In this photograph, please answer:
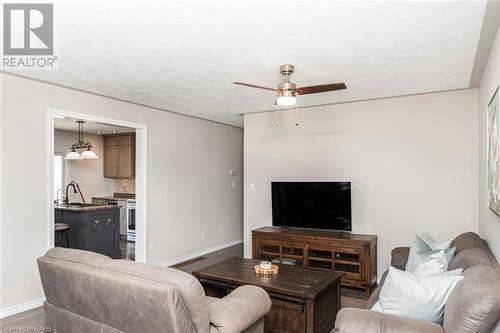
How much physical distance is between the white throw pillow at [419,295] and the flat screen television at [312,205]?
2635 millimetres

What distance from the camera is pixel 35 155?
377cm

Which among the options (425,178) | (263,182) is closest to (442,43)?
(425,178)

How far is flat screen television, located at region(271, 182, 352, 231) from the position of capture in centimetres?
A: 472

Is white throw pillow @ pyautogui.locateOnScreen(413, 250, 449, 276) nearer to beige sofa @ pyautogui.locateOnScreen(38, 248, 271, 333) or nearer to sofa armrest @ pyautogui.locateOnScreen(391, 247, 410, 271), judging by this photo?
sofa armrest @ pyautogui.locateOnScreen(391, 247, 410, 271)

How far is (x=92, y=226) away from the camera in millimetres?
5355

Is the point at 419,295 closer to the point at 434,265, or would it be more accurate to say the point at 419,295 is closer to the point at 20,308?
the point at 434,265

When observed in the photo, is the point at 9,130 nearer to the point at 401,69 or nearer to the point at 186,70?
the point at 186,70

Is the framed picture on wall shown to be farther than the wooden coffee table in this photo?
No

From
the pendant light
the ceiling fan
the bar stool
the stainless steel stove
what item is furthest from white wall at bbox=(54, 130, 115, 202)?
the ceiling fan

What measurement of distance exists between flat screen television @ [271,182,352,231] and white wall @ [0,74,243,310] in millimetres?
1695

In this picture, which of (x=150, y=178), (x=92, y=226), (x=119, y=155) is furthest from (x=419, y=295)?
(x=119, y=155)

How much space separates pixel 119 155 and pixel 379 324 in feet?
24.7

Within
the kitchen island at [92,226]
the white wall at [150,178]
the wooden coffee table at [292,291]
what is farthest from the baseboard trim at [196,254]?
the wooden coffee table at [292,291]

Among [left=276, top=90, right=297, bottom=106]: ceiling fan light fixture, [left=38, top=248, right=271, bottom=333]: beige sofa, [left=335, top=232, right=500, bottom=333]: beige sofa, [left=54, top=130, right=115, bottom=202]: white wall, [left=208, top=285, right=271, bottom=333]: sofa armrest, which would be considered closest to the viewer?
[left=335, top=232, right=500, bottom=333]: beige sofa
